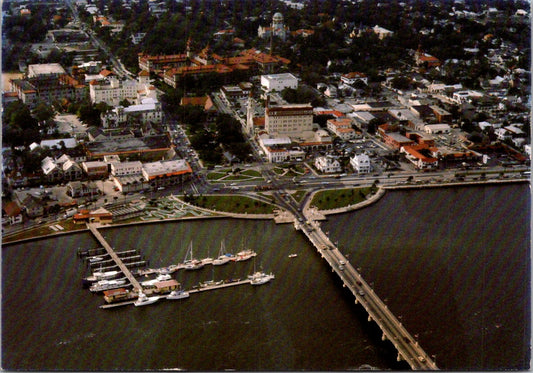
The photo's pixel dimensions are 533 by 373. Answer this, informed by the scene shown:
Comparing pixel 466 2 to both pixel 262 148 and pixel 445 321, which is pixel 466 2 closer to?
pixel 262 148

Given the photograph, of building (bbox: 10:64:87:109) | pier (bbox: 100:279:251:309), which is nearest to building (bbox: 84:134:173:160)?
building (bbox: 10:64:87:109)

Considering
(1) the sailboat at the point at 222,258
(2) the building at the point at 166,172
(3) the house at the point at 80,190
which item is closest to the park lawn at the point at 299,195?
(2) the building at the point at 166,172

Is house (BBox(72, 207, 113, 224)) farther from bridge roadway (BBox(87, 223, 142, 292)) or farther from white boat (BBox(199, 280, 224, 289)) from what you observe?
white boat (BBox(199, 280, 224, 289))

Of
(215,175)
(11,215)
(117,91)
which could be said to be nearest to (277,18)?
(117,91)

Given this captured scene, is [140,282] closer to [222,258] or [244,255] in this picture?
[222,258]

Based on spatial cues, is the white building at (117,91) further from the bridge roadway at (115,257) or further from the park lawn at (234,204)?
the bridge roadway at (115,257)

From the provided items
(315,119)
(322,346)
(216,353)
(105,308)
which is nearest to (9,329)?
(105,308)
